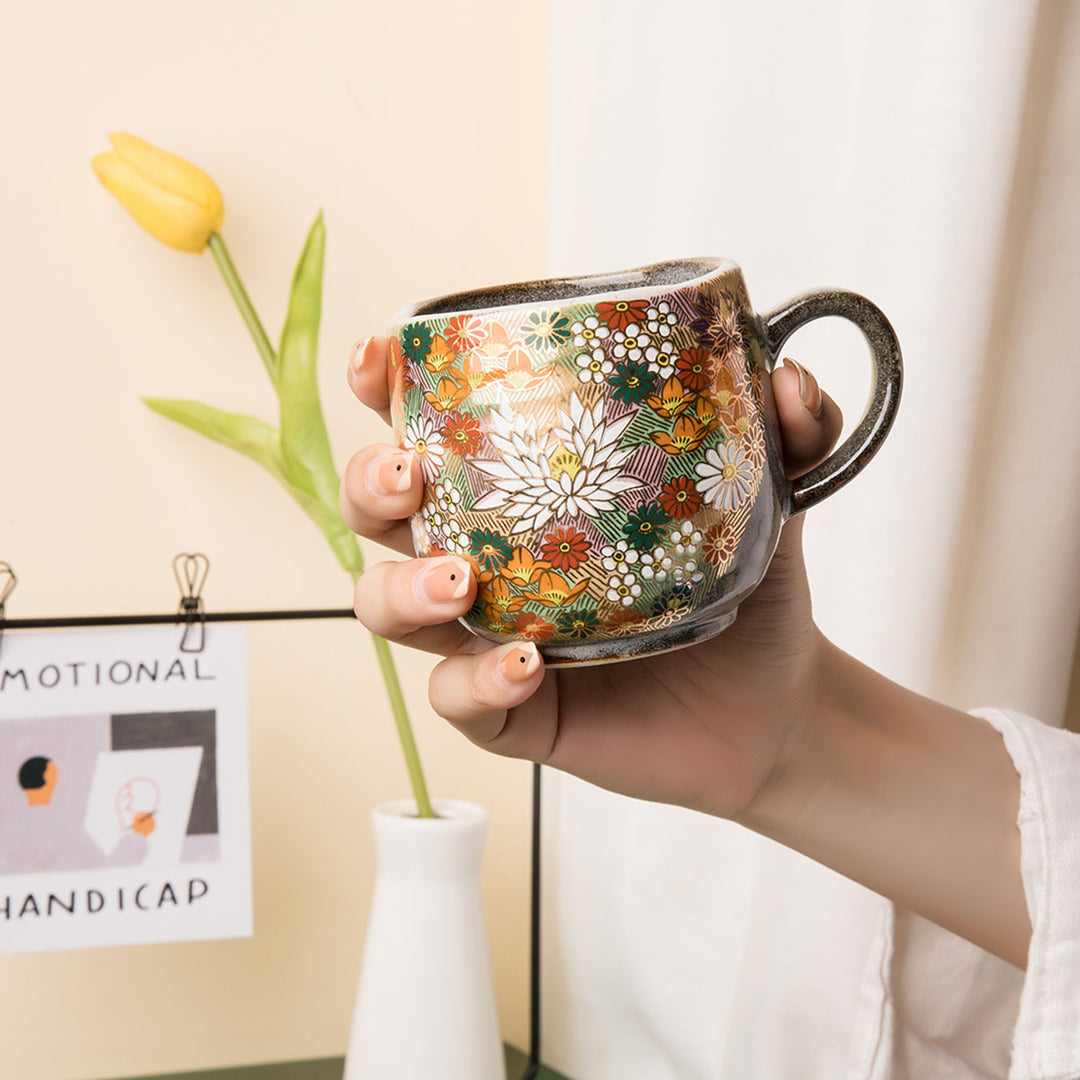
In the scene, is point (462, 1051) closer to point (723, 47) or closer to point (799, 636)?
point (799, 636)

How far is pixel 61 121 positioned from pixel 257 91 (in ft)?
0.56

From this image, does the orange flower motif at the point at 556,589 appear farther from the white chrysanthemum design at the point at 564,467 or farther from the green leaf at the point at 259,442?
the green leaf at the point at 259,442

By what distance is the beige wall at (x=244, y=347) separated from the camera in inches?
37.7

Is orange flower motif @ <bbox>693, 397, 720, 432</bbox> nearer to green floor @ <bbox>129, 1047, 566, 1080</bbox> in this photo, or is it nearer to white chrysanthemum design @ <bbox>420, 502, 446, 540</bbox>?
white chrysanthemum design @ <bbox>420, 502, 446, 540</bbox>

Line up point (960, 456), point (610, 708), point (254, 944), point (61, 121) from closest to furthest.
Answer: point (610, 708), point (960, 456), point (61, 121), point (254, 944)

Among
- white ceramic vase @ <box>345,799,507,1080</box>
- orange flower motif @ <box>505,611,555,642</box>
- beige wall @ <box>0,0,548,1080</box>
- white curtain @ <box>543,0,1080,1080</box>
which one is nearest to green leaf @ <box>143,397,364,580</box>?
beige wall @ <box>0,0,548,1080</box>

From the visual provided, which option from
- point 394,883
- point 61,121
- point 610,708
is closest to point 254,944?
point 394,883

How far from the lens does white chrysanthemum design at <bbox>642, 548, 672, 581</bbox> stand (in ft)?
1.41

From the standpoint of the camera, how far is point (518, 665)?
0.48 m

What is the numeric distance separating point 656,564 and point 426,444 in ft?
0.36

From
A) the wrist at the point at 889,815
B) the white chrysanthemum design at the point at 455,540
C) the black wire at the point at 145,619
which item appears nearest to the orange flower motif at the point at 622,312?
the white chrysanthemum design at the point at 455,540

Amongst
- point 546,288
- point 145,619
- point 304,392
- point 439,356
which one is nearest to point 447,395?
point 439,356

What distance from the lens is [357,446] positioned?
1042 millimetres

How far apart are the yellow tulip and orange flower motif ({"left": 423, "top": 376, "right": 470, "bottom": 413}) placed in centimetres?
53
